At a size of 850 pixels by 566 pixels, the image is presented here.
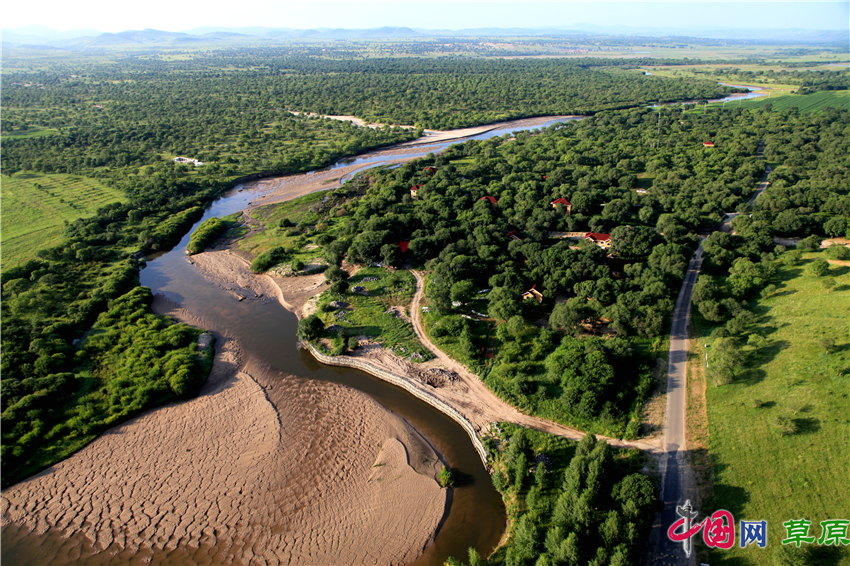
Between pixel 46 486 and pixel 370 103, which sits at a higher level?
pixel 370 103

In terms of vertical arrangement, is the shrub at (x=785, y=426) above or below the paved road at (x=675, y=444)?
above

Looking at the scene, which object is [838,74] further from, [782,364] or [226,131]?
[226,131]

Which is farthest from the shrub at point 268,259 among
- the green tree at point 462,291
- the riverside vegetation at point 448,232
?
the green tree at point 462,291

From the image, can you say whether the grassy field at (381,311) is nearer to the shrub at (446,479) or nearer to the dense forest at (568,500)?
the shrub at (446,479)

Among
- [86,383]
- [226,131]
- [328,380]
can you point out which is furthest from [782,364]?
[226,131]

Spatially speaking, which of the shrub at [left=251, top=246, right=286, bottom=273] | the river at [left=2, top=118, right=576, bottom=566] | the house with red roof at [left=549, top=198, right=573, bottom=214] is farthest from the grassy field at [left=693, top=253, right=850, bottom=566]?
the shrub at [left=251, top=246, right=286, bottom=273]
